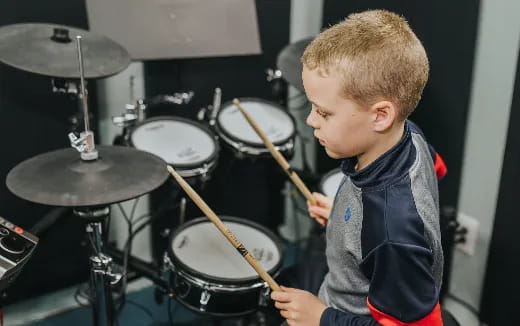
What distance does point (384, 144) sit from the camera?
998mm

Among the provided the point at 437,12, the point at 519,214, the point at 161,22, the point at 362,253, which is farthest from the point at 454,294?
the point at 161,22

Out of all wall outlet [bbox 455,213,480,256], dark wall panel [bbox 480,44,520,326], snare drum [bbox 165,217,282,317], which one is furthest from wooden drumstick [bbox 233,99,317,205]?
wall outlet [bbox 455,213,480,256]

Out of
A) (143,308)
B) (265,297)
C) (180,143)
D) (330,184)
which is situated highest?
(180,143)

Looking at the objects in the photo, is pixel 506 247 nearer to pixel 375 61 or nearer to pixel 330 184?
pixel 330 184

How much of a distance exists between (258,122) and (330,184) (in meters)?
0.33

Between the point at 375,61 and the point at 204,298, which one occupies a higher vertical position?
the point at 375,61

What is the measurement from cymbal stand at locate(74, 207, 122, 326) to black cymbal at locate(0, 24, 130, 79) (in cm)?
33

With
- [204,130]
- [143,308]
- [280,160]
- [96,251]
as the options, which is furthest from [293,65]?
[143,308]

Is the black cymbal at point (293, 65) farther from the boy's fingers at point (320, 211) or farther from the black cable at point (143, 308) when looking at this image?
the black cable at point (143, 308)

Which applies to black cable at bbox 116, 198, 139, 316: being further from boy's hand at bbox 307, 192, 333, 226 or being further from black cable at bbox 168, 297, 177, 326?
boy's hand at bbox 307, 192, 333, 226

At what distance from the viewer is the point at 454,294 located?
2021 mm

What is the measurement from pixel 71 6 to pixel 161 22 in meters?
0.27

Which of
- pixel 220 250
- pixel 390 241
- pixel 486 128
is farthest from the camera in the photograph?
pixel 486 128

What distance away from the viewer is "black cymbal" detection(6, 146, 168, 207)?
1097mm
